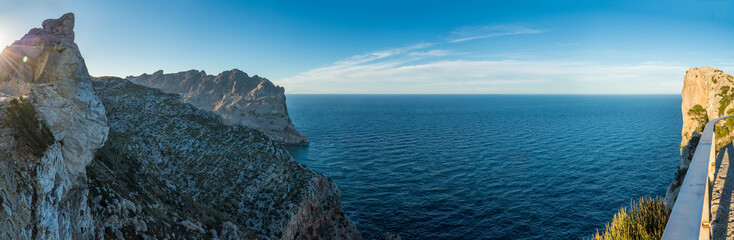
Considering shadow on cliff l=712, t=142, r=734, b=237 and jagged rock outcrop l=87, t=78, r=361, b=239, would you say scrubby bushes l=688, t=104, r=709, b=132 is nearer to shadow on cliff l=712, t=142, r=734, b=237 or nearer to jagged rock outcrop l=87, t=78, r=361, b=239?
shadow on cliff l=712, t=142, r=734, b=237

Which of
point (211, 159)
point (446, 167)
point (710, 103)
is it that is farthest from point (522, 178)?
point (211, 159)

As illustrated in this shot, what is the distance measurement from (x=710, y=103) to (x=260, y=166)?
68.3 meters

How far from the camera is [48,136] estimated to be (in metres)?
13.3

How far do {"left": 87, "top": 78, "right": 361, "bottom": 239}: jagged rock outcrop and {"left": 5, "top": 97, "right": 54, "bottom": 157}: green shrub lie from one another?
6019 millimetres

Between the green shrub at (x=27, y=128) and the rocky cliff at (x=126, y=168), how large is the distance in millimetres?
40

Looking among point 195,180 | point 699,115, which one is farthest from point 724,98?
point 195,180

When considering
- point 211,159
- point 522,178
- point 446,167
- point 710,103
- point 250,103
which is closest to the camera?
point 211,159

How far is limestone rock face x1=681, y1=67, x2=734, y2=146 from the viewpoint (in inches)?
1909

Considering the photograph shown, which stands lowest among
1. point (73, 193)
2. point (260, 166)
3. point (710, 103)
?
point (260, 166)

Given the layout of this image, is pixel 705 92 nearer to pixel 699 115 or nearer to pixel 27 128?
pixel 699 115

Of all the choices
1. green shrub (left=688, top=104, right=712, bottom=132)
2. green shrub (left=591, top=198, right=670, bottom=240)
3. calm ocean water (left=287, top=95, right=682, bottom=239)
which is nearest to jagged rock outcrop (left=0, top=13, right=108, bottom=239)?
green shrub (left=591, top=198, right=670, bottom=240)

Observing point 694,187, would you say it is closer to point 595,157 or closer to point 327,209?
point 327,209

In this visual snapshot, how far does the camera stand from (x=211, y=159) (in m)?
34.5

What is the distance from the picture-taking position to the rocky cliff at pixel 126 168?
1213 cm
